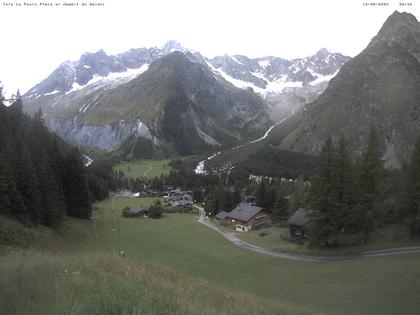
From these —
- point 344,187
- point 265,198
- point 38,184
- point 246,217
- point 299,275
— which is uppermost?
point 38,184

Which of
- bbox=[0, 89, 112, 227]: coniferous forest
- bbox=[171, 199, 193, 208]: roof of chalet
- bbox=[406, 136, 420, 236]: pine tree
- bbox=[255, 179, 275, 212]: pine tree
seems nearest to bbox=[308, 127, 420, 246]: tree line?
bbox=[406, 136, 420, 236]: pine tree

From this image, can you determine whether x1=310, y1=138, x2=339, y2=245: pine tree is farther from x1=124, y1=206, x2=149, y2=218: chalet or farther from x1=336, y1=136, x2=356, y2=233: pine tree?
x1=124, y1=206, x2=149, y2=218: chalet

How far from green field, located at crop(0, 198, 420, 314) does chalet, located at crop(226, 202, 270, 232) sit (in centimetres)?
1656

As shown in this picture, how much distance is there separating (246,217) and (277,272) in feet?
148

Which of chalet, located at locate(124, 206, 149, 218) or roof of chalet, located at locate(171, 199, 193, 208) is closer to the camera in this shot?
chalet, located at locate(124, 206, 149, 218)

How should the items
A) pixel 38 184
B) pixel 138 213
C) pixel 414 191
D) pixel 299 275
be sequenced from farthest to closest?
pixel 138 213 → pixel 38 184 → pixel 414 191 → pixel 299 275

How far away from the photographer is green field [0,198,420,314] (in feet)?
87.5

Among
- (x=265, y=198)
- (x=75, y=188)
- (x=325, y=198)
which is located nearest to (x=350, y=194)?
(x=325, y=198)

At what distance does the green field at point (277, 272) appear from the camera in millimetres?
26684

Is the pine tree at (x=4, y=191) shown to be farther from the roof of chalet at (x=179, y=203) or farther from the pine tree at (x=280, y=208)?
the roof of chalet at (x=179, y=203)

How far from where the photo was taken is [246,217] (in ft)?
287

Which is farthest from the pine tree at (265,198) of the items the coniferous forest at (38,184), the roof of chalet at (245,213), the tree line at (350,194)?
the tree line at (350,194)

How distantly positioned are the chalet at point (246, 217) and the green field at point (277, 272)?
16564mm

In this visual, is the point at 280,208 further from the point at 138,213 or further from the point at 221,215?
the point at 138,213
